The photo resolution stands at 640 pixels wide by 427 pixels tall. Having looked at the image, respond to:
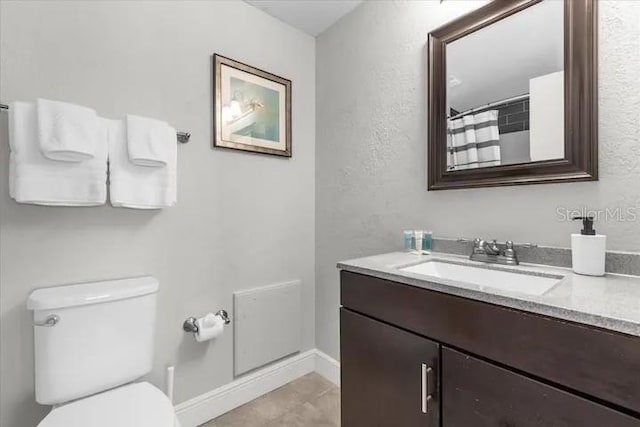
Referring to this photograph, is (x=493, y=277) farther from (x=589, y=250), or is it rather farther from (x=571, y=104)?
(x=571, y=104)

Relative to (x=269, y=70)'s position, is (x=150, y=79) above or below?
below

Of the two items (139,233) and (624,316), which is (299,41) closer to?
(139,233)

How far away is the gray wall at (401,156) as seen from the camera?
97 cm

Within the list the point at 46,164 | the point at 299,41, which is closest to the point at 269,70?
the point at 299,41

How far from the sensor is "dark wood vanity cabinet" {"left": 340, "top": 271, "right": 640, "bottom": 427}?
61 centimetres

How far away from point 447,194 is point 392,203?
0.31 metres

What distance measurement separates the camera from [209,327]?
1.51 m

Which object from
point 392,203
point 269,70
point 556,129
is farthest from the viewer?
point 269,70

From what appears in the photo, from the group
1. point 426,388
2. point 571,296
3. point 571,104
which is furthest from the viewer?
point 571,104

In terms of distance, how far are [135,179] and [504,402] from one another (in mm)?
1484

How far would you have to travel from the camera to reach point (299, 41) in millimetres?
2035

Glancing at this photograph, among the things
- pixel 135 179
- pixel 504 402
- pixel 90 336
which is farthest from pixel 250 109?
pixel 504 402

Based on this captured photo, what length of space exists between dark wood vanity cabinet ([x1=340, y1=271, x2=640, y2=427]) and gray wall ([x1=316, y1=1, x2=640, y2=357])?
22.1 inches

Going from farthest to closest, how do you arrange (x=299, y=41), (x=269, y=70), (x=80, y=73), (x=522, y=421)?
(x=299, y=41), (x=269, y=70), (x=80, y=73), (x=522, y=421)
